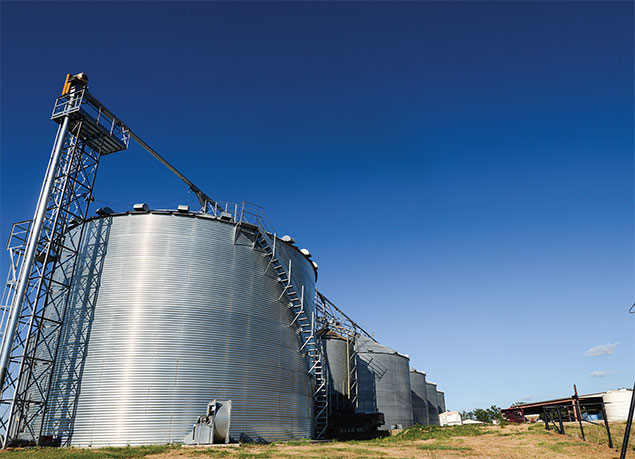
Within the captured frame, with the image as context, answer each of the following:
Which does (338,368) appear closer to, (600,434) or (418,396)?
(600,434)

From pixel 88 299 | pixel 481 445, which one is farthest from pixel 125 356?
pixel 481 445

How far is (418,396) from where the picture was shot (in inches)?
2827

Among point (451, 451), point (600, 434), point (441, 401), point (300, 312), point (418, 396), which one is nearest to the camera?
point (451, 451)

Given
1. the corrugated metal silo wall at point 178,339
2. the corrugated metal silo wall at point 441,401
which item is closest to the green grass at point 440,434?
the corrugated metal silo wall at point 178,339

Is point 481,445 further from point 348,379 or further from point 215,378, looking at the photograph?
point 348,379

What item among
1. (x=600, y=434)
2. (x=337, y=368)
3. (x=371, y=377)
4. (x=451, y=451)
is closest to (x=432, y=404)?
(x=371, y=377)

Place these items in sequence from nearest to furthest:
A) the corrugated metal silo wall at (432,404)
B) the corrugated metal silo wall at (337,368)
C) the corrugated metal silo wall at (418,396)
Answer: the corrugated metal silo wall at (337,368) < the corrugated metal silo wall at (418,396) < the corrugated metal silo wall at (432,404)

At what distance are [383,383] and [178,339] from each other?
3351 cm

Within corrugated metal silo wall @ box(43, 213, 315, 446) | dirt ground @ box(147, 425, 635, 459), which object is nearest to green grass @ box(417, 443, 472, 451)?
dirt ground @ box(147, 425, 635, 459)

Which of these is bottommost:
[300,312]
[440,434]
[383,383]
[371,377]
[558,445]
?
[558,445]

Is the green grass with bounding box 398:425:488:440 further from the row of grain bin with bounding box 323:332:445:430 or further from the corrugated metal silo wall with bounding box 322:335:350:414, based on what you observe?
the row of grain bin with bounding box 323:332:445:430

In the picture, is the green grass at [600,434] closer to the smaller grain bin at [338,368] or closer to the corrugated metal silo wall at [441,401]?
the smaller grain bin at [338,368]

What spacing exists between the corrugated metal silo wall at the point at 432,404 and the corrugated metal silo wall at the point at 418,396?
10.6m

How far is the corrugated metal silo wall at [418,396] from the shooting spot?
69500mm
